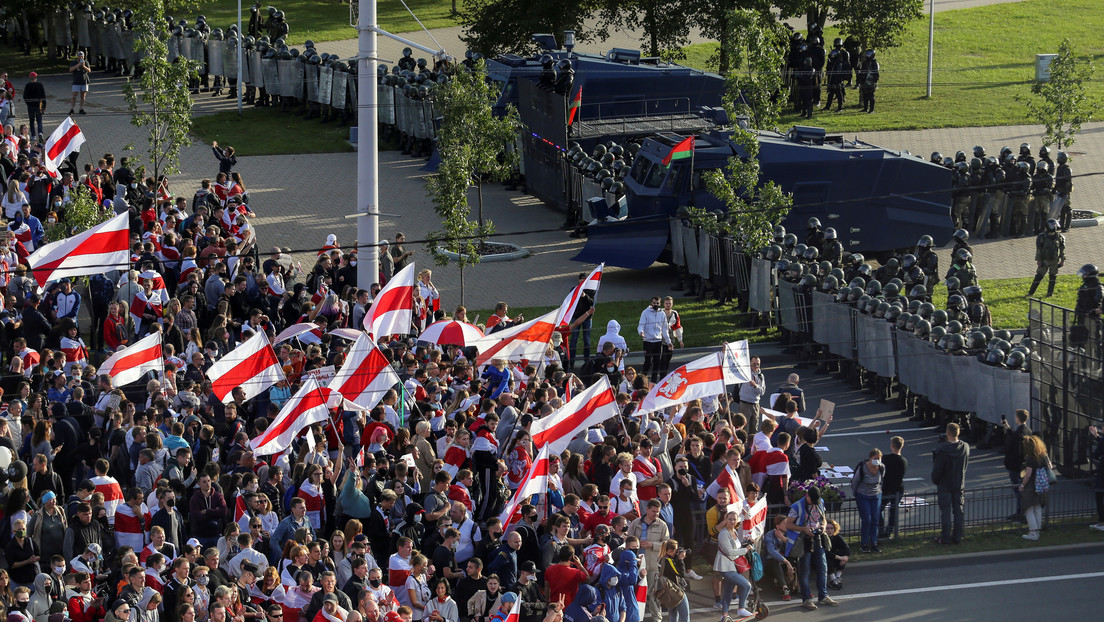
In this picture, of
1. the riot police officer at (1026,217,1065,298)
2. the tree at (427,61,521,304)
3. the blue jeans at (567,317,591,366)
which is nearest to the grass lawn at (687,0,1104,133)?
the riot police officer at (1026,217,1065,298)

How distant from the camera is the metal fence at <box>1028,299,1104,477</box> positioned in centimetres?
2253

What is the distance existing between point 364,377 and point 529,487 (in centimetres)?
314

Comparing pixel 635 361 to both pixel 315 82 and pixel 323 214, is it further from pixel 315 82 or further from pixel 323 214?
pixel 315 82

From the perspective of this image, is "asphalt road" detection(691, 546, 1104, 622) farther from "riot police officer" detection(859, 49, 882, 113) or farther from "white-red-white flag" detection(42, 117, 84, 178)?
"riot police officer" detection(859, 49, 882, 113)

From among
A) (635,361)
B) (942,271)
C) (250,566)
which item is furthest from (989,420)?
(250,566)

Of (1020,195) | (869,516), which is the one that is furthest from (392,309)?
(1020,195)

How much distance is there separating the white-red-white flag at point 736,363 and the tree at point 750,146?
713 centimetres

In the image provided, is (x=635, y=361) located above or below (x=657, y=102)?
below

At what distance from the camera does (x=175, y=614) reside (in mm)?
Result: 15055

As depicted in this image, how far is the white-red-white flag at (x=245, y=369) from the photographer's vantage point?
19.3 m

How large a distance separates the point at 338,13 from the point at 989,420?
40.3 meters

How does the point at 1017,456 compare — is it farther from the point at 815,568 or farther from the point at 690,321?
the point at 690,321

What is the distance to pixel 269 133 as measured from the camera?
138 feet

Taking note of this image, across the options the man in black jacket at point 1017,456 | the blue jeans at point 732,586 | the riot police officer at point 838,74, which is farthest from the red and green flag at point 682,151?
the blue jeans at point 732,586
